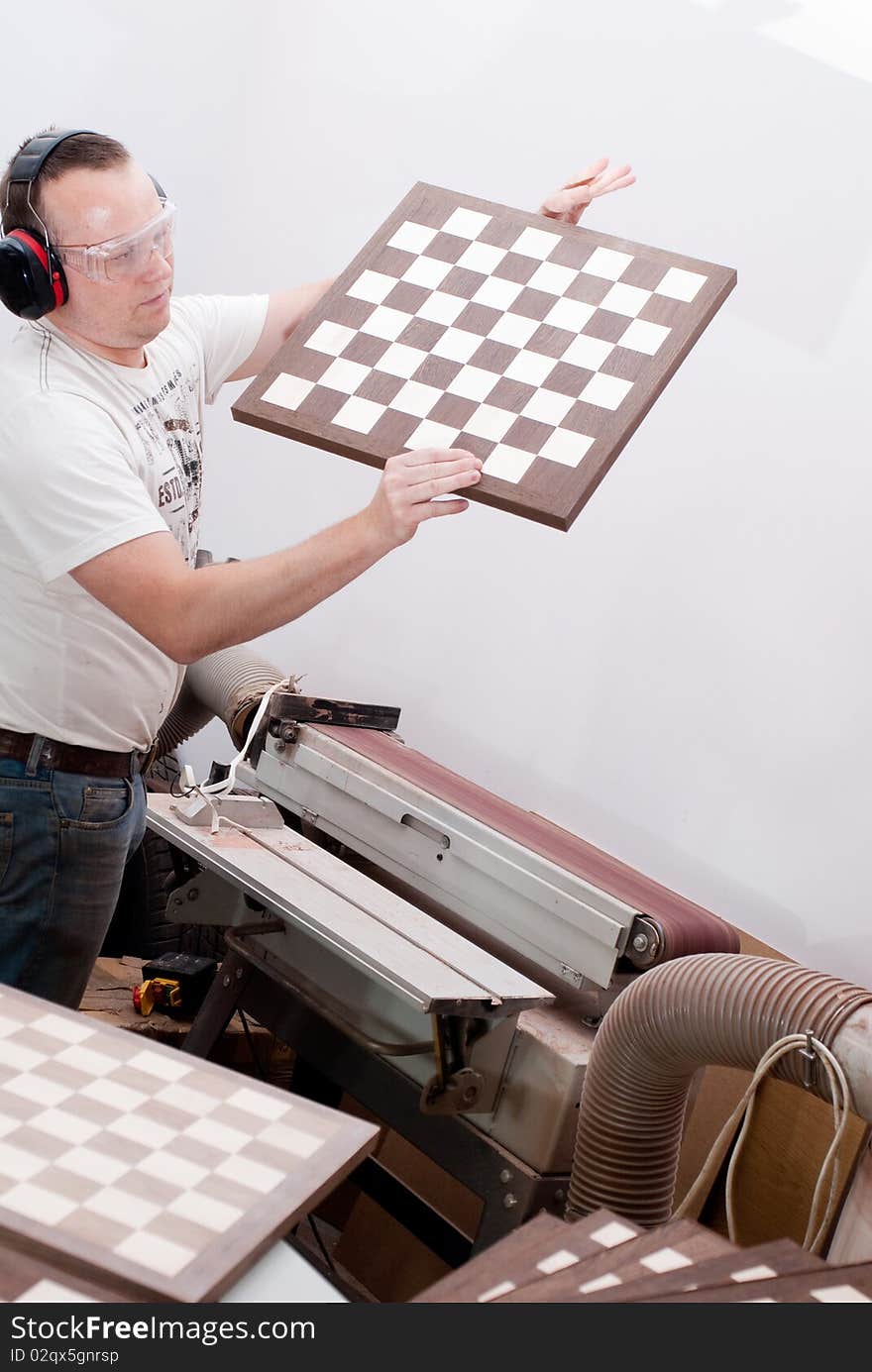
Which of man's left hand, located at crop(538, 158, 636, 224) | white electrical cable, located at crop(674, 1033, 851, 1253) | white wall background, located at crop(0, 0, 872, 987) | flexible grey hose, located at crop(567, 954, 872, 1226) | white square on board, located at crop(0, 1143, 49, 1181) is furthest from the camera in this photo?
white wall background, located at crop(0, 0, 872, 987)

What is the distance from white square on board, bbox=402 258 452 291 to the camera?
8.04 feet

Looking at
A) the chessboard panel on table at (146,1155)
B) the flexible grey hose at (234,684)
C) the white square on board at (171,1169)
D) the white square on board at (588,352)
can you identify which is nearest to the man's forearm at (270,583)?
the white square on board at (588,352)

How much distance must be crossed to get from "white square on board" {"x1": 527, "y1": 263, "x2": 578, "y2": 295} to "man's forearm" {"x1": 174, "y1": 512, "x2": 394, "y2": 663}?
0.59 m

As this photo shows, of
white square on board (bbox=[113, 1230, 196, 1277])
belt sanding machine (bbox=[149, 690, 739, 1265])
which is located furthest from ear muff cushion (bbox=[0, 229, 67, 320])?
white square on board (bbox=[113, 1230, 196, 1277])

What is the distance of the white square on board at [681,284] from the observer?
7.61ft

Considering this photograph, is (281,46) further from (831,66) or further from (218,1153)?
(218,1153)

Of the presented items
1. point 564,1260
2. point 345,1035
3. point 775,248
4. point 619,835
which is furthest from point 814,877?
point 564,1260

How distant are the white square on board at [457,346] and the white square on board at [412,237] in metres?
0.26

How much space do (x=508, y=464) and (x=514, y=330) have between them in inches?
13.2

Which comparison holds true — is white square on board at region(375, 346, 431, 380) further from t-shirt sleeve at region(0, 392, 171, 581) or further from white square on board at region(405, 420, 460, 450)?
t-shirt sleeve at region(0, 392, 171, 581)

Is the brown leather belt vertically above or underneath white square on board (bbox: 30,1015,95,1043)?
above

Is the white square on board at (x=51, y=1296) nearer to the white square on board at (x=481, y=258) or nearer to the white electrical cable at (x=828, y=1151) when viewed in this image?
the white electrical cable at (x=828, y=1151)

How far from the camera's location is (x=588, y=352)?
2264mm

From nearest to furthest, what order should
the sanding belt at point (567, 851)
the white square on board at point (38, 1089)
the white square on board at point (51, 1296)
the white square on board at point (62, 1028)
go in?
the white square on board at point (51, 1296) → the white square on board at point (38, 1089) → the white square on board at point (62, 1028) → the sanding belt at point (567, 851)
